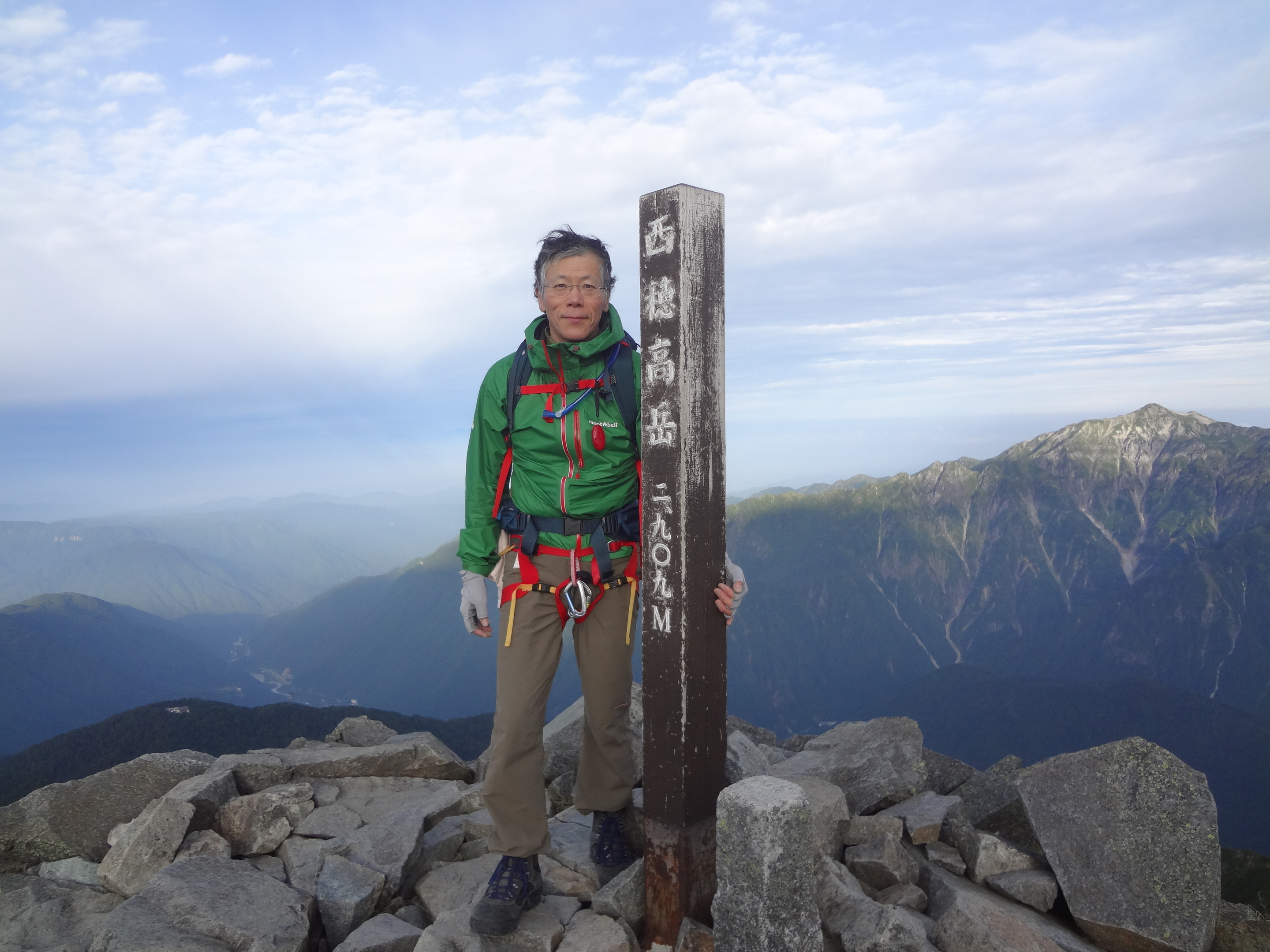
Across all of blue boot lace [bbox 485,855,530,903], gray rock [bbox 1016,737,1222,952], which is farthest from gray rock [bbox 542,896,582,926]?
gray rock [bbox 1016,737,1222,952]

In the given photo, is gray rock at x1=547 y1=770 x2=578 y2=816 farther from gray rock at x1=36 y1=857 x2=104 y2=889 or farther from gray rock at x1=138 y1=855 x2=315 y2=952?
gray rock at x1=36 y1=857 x2=104 y2=889

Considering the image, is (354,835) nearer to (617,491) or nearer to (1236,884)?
(617,491)

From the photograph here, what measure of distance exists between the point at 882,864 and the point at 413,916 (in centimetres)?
380

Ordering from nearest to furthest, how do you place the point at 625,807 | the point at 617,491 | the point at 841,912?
the point at 841,912 < the point at 617,491 < the point at 625,807

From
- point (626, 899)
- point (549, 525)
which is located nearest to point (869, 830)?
point (626, 899)

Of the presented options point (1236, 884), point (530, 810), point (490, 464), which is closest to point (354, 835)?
point (530, 810)

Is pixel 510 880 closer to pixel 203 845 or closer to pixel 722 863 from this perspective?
pixel 722 863

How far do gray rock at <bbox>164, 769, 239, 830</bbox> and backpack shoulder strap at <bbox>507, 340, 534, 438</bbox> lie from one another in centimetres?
487

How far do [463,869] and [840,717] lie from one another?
200m

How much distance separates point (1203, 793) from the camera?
609 centimetres

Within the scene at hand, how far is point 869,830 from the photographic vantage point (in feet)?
22.5

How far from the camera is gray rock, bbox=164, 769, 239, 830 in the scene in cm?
729

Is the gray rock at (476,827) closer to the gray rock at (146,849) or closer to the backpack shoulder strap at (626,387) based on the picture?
the gray rock at (146,849)

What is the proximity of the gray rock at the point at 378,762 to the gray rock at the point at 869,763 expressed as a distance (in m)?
3.91
